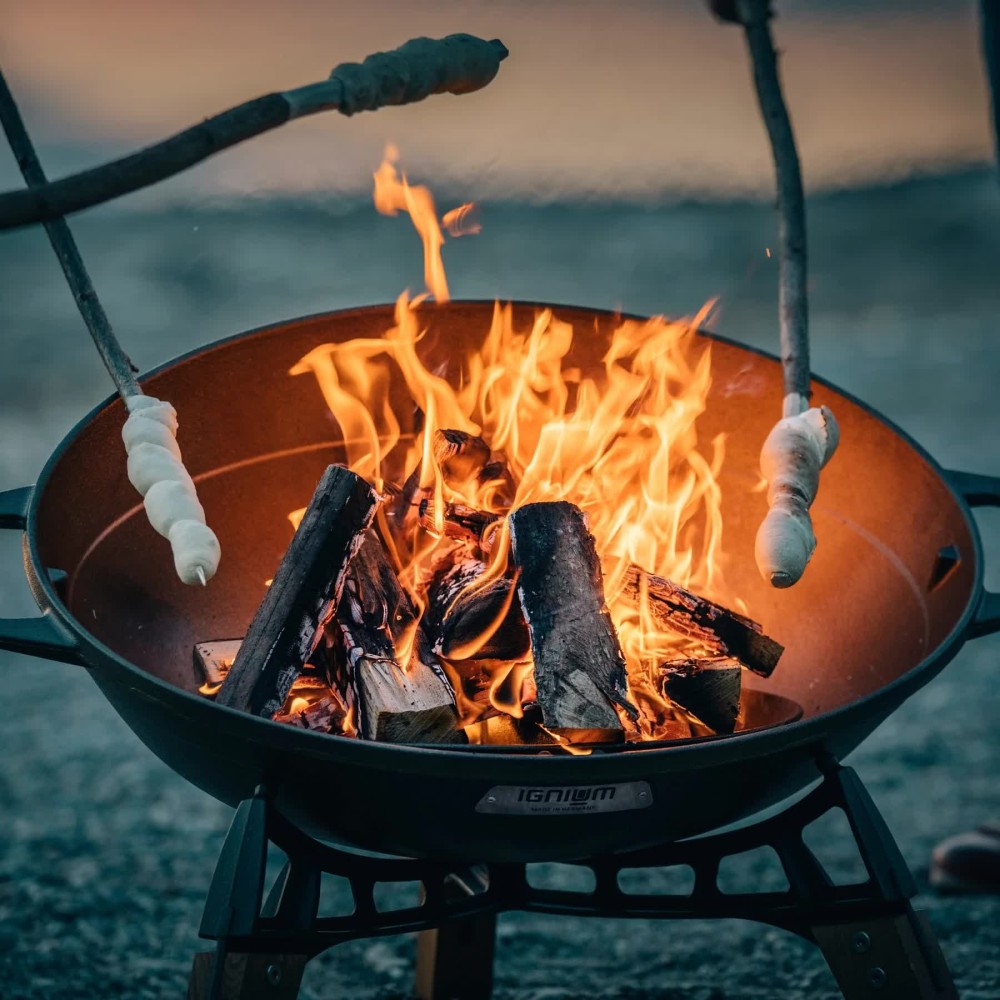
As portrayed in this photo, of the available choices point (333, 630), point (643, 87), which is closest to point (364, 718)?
point (333, 630)

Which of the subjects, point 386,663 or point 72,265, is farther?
point 72,265

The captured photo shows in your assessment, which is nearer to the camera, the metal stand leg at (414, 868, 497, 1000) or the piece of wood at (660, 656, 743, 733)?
the piece of wood at (660, 656, 743, 733)

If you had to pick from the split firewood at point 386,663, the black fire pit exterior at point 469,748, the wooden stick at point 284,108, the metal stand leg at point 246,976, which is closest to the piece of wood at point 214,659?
the black fire pit exterior at point 469,748

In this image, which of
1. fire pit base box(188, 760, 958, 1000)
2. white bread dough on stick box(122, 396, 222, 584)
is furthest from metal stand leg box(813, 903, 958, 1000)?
white bread dough on stick box(122, 396, 222, 584)

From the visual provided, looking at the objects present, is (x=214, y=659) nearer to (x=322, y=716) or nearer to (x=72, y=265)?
(x=322, y=716)

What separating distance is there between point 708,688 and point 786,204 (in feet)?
2.09

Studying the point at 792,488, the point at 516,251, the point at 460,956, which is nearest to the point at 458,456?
the point at 792,488

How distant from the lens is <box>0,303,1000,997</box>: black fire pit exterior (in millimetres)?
1104

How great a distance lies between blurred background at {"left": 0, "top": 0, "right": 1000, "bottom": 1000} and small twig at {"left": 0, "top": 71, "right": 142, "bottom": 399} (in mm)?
199

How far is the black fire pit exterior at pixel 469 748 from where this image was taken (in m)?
1.10

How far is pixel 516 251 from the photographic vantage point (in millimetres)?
5301

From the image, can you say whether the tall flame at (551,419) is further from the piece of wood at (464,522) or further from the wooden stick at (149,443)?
the wooden stick at (149,443)

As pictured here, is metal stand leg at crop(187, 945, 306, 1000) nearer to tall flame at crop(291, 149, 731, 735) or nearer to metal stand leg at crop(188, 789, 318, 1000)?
metal stand leg at crop(188, 789, 318, 1000)

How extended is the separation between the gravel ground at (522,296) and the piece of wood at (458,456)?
86 cm
